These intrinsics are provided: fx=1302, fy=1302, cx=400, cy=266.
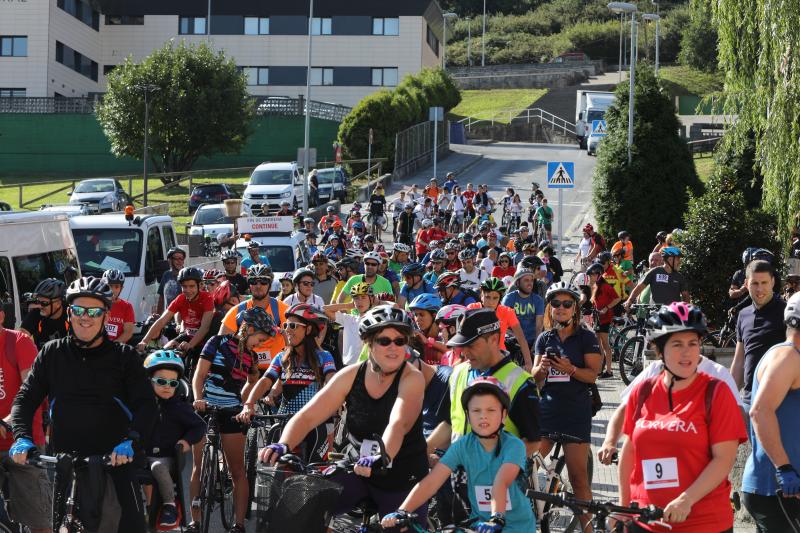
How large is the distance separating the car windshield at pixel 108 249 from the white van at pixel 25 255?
3692 mm

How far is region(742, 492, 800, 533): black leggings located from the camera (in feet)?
20.5

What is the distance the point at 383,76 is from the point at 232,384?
223ft

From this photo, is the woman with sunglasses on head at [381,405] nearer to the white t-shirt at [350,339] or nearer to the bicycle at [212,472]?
the bicycle at [212,472]

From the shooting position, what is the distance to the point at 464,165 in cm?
6150

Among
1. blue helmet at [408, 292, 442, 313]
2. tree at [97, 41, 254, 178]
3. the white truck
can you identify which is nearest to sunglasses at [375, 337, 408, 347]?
blue helmet at [408, 292, 442, 313]

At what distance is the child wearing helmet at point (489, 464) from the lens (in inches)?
227

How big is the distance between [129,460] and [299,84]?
2791 inches

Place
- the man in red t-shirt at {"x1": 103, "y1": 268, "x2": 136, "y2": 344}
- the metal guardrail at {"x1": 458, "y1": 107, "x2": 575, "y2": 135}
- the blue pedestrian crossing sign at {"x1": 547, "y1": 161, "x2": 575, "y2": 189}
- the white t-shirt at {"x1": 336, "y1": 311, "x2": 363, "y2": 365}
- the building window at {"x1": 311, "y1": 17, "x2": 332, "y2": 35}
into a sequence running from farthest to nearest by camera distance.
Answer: the metal guardrail at {"x1": 458, "y1": 107, "x2": 575, "y2": 135}, the building window at {"x1": 311, "y1": 17, "x2": 332, "y2": 35}, the blue pedestrian crossing sign at {"x1": 547, "y1": 161, "x2": 575, "y2": 189}, the man in red t-shirt at {"x1": 103, "y1": 268, "x2": 136, "y2": 344}, the white t-shirt at {"x1": 336, "y1": 311, "x2": 363, "y2": 365}

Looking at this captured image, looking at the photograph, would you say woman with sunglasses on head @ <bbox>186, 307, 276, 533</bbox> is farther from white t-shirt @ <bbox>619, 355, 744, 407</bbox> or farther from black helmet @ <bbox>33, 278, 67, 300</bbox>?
white t-shirt @ <bbox>619, 355, 744, 407</bbox>

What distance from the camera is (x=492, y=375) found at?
679cm

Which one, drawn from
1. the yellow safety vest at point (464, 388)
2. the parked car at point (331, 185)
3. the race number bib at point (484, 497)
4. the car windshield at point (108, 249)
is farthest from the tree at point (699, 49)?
the race number bib at point (484, 497)

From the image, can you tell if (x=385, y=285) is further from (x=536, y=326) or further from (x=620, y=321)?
(x=620, y=321)

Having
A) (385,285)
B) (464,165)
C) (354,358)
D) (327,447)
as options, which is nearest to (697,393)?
(327,447)

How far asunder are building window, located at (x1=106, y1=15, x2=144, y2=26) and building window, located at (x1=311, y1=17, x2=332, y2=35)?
10254 mm
